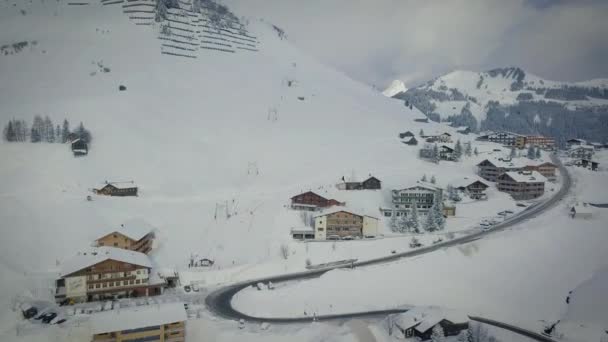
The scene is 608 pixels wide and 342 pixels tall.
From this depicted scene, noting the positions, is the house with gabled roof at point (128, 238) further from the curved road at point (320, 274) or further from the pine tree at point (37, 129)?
the pine tree at point (37, 129)

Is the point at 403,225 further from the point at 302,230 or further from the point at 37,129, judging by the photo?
the point at 37,129

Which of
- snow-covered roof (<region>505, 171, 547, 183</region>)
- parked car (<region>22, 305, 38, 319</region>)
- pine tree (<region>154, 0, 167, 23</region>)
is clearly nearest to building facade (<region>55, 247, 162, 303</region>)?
parked car (<region>22, 305, 38, 319</region>)

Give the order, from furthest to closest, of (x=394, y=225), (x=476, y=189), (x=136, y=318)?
(x=476, y=189)
(x=394, y=225)
(x=136, y=318)

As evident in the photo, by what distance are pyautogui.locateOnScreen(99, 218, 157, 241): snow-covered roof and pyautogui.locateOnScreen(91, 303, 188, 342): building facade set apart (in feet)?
55.0

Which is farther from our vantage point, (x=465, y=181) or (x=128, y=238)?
(x=465, y=181)

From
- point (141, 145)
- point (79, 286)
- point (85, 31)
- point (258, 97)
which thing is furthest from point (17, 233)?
point (85, 31)

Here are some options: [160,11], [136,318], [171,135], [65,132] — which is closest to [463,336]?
[136,318]

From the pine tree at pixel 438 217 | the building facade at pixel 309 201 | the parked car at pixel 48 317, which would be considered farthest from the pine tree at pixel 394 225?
the parked car at pixel 48 317

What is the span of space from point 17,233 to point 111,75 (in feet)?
192

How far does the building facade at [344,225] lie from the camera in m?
54.8

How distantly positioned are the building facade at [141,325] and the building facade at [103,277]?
30.9ft

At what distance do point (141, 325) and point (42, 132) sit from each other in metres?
54.7

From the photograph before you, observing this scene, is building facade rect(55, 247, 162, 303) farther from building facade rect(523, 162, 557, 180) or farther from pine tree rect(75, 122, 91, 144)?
building facade rect(523, 162, 557, 180)

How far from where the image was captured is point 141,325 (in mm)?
30641
